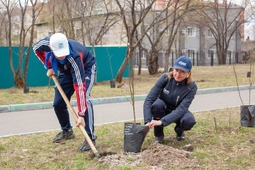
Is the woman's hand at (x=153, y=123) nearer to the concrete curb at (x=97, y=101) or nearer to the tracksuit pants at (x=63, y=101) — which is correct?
the tracksuit pants at (x=63, y=101)

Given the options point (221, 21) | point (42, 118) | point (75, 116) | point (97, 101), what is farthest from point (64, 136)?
point (221, 21)

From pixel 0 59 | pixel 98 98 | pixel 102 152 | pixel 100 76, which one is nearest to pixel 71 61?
pixel 102 152

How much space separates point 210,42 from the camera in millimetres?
44250

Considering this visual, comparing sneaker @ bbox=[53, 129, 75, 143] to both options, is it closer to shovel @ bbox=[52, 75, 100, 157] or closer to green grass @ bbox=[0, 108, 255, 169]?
green grass @ bbox=[0, 108, 255, 169]

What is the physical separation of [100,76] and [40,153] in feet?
43.7

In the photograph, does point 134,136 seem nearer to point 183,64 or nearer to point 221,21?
point 183,64

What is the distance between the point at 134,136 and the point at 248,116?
236 centimetres

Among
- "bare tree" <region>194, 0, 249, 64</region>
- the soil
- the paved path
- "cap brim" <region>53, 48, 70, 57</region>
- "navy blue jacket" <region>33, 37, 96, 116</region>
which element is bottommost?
the paved path

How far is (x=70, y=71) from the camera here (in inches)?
165

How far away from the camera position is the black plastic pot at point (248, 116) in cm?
517

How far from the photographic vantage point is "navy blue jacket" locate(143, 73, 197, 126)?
13.6ft

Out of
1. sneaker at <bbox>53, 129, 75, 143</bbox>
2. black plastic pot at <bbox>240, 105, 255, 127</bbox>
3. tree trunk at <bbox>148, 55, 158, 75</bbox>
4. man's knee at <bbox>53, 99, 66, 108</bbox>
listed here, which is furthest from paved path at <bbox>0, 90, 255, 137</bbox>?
tree trunk at <bbox>148, 55, 158, 75</bbox>

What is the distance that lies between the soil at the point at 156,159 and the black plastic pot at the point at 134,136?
0.32 ft

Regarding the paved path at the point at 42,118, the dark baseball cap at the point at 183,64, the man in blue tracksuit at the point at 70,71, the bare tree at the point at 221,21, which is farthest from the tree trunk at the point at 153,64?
the dark baseball cap at the point at 183,64
